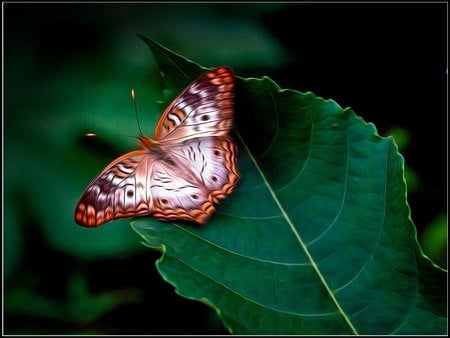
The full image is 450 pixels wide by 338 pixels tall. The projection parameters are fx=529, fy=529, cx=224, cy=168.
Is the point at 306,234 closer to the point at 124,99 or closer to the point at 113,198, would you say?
the point at 113,198

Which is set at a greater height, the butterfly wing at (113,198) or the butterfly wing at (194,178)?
the butterfly wing at (194,178)

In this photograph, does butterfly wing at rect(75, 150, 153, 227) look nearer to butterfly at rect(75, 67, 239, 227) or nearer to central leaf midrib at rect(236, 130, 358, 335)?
butterfly at rect(75, 67, 239, 227)

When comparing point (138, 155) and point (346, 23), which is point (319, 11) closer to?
point (346, 23)

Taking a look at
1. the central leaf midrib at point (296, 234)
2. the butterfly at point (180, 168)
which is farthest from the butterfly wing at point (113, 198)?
the central leaf midrib at point (296, 234)

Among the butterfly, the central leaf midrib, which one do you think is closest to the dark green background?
the butterfly

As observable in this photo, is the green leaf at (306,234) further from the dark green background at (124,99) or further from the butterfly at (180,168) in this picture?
the dark green background at (124,99)

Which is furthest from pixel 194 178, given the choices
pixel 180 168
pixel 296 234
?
pixel 296 234
